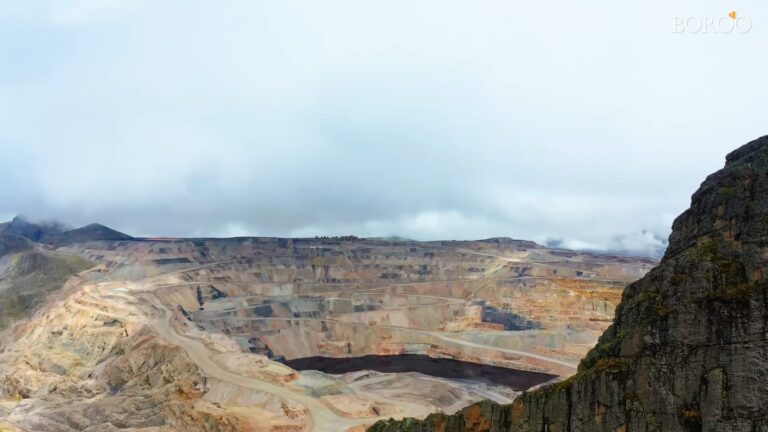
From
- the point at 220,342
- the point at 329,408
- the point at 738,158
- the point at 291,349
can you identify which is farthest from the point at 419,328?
the point at 738,158

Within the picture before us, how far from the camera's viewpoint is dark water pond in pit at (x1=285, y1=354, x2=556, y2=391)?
130 metres

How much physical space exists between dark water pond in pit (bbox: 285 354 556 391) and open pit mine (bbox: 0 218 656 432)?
0.59 meters

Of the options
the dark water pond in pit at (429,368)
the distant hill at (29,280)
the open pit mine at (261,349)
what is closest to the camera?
the open pit mine at (261,349)

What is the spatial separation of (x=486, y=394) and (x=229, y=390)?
182 feet

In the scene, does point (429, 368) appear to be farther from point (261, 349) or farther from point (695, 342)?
point (695, 342)

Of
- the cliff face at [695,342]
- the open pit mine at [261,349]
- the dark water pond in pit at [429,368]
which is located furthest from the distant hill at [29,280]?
the cliff face at [695,342]

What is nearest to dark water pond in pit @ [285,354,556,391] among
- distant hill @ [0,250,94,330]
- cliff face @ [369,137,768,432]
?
distant hill @ [0,250,94,330]

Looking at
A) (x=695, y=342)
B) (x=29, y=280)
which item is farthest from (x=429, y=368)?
(x=29, y=280)

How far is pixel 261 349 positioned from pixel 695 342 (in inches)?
5729

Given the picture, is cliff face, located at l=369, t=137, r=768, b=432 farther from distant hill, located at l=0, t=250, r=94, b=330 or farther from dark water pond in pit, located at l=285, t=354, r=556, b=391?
distant hill, located at l=0, t=250, r=94, b=330

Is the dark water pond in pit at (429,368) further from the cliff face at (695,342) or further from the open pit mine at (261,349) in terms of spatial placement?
the cliff face at (695,342)

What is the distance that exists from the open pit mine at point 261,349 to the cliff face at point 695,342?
192 feet

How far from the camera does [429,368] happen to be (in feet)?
463

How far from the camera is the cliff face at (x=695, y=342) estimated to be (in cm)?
2453
